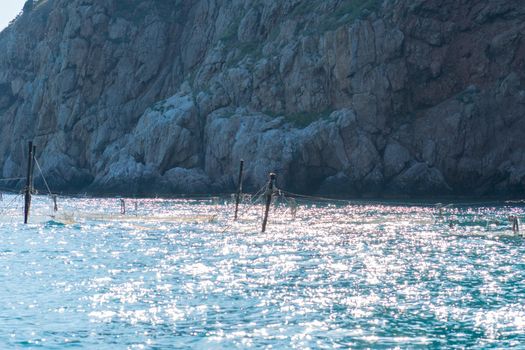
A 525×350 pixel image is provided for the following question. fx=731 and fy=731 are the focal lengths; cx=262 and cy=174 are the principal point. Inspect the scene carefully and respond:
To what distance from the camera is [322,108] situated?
13188 cm

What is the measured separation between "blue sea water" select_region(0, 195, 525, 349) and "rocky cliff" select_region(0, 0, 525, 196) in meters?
52.5

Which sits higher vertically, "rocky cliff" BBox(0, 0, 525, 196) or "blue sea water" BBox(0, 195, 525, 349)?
"rocky cliff" BBox(0, 0, 525, 196)

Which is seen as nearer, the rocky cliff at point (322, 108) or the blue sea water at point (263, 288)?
the blue sea water at point (263, 288)

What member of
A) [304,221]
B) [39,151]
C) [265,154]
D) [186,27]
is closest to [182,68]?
[186,27]

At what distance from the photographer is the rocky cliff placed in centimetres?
12119

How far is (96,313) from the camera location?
97.1ft

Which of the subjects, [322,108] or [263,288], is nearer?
[263,288]

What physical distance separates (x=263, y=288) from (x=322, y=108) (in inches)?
3885

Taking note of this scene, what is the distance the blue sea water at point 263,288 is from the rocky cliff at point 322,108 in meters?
52.5

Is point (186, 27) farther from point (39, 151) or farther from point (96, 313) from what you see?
point (96, 313)

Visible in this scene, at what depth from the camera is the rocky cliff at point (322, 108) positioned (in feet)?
398

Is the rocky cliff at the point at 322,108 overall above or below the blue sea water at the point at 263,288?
above

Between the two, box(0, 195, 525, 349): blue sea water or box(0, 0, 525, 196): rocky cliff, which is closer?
box(0, 195, 525, 349): blue sea water

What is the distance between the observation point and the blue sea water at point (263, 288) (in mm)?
25953
